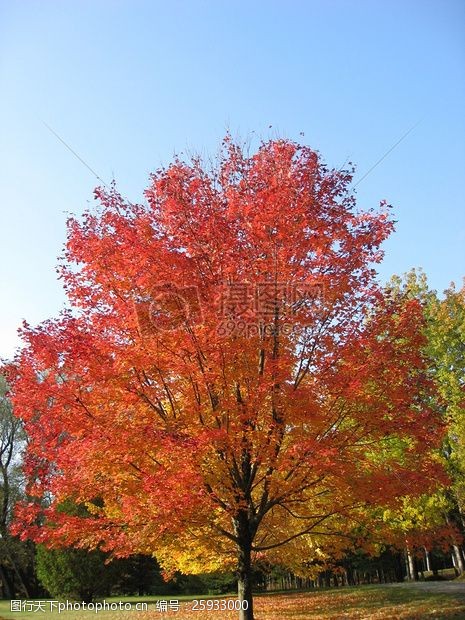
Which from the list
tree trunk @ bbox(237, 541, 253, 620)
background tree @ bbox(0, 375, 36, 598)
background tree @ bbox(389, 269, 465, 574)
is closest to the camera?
tree trunk @ bbox(237, 541, 253, 620)

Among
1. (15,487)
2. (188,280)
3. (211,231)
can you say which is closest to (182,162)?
(211,231)

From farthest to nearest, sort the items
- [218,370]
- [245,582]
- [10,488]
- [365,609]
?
[10,488]
[365,609]
[245,582]
[218,370]

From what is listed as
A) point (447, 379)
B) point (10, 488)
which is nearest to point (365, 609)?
point (447, 379)

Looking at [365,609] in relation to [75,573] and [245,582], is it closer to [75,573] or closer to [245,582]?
[245,582]

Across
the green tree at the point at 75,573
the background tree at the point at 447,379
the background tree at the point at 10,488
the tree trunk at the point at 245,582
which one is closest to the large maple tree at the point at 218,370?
the tree trunk at the point at 245,582

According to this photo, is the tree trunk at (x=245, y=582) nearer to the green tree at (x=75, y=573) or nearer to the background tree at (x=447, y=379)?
the background tree at (x=447, y=379)

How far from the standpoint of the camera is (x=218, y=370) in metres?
8.89

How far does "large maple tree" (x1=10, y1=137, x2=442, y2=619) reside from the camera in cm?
858

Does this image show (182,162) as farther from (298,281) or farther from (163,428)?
(163,428)

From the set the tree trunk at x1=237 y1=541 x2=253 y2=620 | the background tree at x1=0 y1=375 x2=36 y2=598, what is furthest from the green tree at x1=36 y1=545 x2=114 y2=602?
the tree trunk at x1=237 y1=541 x2=253 y2=620

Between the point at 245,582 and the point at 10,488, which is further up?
the point at 10,488

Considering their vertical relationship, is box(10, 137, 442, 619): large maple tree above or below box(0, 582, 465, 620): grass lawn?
above

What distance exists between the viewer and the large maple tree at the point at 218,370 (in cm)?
858

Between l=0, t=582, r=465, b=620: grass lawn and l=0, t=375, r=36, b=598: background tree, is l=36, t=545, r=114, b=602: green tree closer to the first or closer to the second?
l=0, t=582, r=465, b=620: grass lawn
